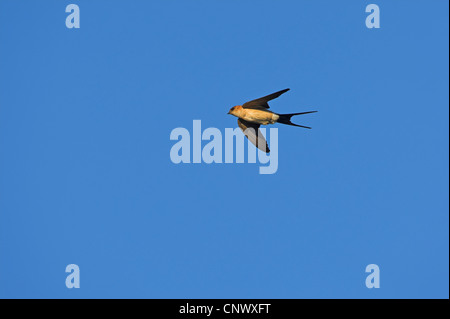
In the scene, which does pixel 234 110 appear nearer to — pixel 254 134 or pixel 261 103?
pixel 261 103

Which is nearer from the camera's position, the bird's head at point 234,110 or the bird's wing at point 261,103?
the bird's wing at point 261,103

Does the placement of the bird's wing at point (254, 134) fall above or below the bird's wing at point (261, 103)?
below

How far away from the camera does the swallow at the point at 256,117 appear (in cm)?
737

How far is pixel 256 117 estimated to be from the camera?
24.7 ft

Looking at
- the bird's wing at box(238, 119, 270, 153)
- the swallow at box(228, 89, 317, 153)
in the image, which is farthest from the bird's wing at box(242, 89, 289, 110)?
the bird's wing at box(238, 119, 270, 153)

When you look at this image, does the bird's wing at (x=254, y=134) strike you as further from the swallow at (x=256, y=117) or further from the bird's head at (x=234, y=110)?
the bird's head at (x=234, y=110)


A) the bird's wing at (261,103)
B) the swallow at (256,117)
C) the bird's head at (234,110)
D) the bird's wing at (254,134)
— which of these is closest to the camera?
the bird's wing at (261,103)

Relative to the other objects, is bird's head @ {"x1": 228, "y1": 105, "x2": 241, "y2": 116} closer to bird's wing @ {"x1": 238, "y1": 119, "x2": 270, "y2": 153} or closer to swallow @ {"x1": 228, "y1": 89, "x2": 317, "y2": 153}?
swallow @ {"x1": 228, "y1": 89, "x2": 317, "y2": 153}

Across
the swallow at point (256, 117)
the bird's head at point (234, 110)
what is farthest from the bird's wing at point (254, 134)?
the bird's head at point (234, 110)

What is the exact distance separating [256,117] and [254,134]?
31 centimetres

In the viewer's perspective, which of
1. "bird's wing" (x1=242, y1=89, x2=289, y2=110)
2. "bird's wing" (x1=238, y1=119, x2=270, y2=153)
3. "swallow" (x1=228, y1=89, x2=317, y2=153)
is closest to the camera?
"bird's wing" (x1=242, y1=89, x2=289, y2=110)

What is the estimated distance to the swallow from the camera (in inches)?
290
